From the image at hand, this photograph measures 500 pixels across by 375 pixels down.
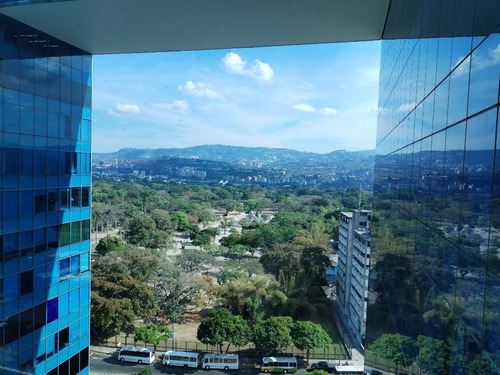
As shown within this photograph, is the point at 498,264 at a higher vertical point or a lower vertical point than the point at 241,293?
higher

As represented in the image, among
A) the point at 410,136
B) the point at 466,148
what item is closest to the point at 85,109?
the point at 410,136

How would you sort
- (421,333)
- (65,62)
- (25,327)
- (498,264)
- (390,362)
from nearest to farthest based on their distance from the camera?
(498,264)
(421,333)
(390,362)
(25,327)
(65,62)

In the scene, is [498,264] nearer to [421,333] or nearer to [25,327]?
[421,333]

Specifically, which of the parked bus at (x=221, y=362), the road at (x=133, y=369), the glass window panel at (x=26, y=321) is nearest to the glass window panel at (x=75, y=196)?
the glass window panel at (x=26, y=321)

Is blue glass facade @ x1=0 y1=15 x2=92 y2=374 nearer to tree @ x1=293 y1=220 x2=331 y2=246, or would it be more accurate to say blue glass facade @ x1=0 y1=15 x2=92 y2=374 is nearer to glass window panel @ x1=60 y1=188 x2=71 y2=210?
glass window panel @ x1=60 y1=188 x2=71 y2=210

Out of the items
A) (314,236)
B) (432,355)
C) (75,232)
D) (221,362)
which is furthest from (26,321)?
(314,236)

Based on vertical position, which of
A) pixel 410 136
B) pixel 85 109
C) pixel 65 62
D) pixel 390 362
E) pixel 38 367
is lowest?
pixel 38 367

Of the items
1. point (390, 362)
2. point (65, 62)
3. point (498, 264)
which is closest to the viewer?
point (498, 264)
